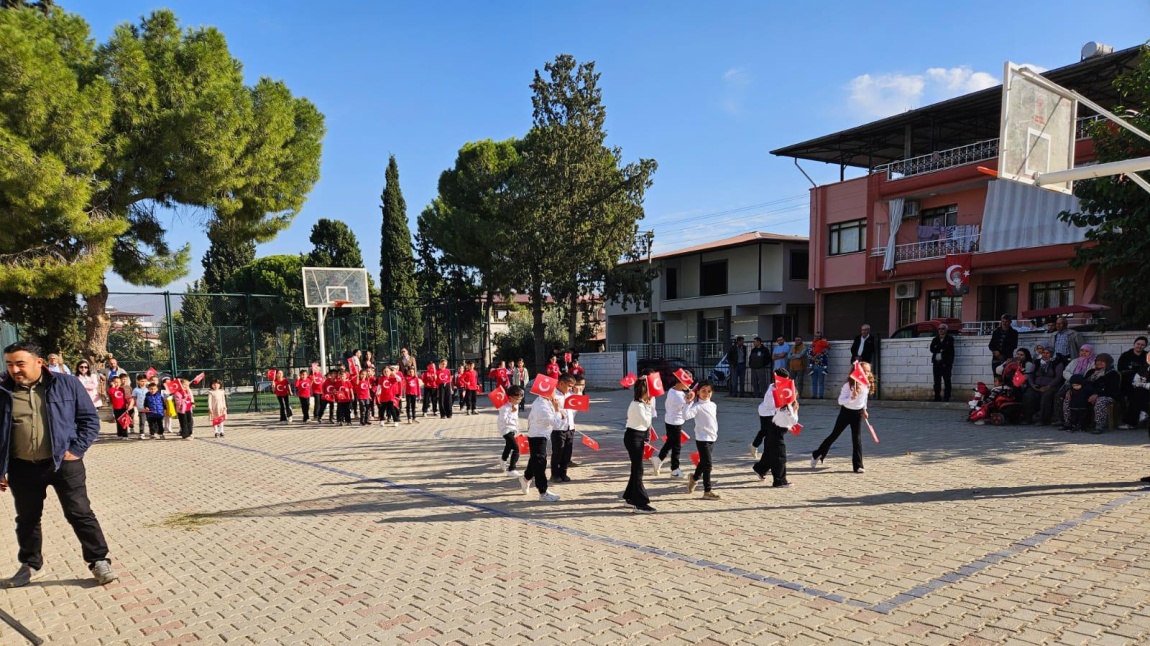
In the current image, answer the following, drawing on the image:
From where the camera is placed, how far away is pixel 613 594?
192 inches

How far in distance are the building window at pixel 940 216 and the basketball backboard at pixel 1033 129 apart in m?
18.3

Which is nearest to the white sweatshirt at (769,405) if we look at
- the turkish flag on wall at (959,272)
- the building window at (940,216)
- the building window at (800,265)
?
the turkish flag on wall at (959,272)

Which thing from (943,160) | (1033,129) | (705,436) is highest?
(943,160)

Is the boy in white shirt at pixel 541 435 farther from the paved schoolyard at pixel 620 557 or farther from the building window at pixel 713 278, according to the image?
the building window at pixel 713 278

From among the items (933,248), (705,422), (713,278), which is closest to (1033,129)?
(705,422)

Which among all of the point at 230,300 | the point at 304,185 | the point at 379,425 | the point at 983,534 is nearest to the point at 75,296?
the point at 230,300

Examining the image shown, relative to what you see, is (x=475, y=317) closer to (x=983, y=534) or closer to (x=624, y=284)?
(x=624, y=284)

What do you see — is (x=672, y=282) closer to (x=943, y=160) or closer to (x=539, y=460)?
(x=943, y=160)

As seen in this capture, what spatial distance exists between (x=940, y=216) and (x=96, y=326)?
91.1 feet

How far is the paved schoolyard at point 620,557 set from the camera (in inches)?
171

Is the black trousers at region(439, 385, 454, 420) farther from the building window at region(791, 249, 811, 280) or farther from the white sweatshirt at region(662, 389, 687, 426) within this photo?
the building window at region(791, 249, 811, 280)

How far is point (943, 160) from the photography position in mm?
24516

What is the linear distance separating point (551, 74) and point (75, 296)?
19254mm

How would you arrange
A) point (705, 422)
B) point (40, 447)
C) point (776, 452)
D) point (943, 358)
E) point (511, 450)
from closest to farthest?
point (40, 447) → point (705, 422) → point (776, 452) → point (511, 450) → point (943, 358)
